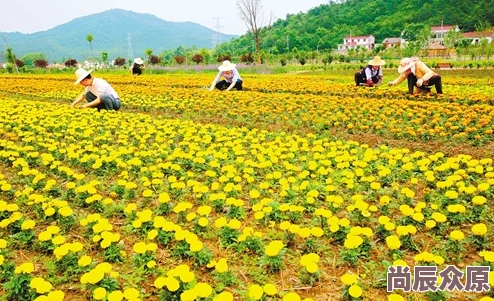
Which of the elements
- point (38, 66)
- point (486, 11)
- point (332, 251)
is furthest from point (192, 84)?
point (486, 11)

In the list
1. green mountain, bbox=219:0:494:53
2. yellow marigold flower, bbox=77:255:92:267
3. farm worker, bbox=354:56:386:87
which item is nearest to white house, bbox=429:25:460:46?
green mountain, bbox=219:0:494:53

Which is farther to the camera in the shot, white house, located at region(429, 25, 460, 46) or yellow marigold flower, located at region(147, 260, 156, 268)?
white house, located at region(429, 25, 460, 46)

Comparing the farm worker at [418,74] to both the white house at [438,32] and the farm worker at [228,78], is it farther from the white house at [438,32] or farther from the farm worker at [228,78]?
the white house at [438,32]

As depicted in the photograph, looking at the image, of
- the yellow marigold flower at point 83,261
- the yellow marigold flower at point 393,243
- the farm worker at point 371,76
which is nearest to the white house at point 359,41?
the farm worker at point 371,76

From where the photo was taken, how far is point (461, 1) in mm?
71188

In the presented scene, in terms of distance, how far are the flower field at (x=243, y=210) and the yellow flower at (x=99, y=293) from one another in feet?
0.04

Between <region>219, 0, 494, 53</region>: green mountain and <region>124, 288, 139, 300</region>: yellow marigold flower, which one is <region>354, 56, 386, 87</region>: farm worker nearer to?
<region>124, 288, 139, 300</region>: yellow marigold flower

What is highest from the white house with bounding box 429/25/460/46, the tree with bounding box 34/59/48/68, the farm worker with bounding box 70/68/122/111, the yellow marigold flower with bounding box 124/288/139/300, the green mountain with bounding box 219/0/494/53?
the green mountain with bounding box 219/0/494/53

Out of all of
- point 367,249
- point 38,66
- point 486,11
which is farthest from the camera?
point 486,11

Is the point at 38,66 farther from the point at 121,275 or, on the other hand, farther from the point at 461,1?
the point at 461,1

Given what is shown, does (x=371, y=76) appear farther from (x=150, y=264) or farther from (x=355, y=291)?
(x=150, y=264)

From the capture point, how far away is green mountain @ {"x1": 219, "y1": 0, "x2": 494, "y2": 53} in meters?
72.0

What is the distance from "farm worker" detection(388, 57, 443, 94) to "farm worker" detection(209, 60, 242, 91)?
4786 mm

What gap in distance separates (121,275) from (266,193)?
1867mm
